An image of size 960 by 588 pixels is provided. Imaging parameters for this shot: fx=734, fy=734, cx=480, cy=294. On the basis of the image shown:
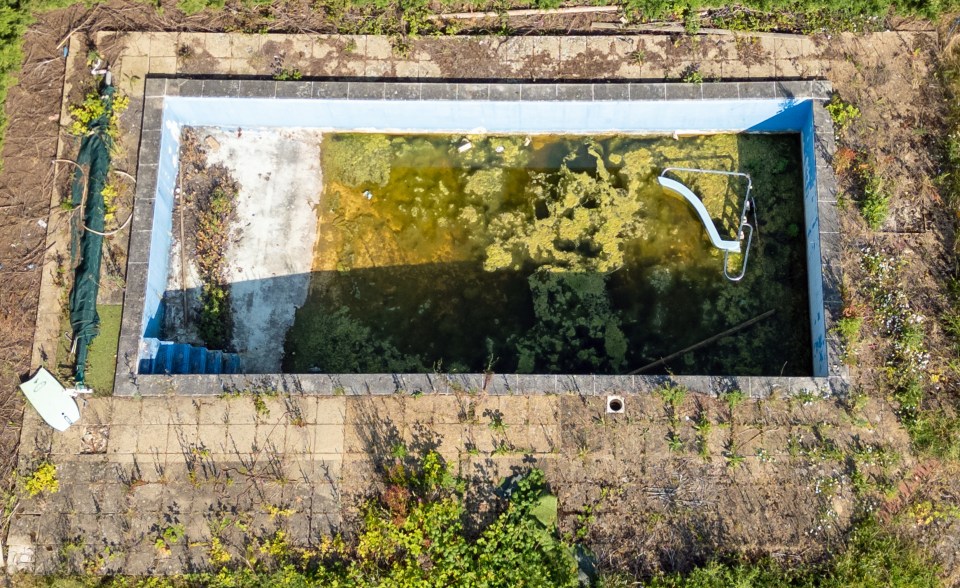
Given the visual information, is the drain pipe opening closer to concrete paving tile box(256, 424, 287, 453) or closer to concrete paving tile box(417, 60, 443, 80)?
concrete paving tile box(256, 424, 287, 453)

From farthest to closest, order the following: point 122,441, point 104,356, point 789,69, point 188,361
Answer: point 789,69, point 188,361, point 104,356, point 122,441

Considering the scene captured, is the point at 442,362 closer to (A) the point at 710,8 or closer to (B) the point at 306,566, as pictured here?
(B) the point at 306,566

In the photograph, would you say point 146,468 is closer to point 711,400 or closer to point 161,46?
point 161,46

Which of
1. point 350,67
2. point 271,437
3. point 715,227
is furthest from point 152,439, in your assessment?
point 715,227

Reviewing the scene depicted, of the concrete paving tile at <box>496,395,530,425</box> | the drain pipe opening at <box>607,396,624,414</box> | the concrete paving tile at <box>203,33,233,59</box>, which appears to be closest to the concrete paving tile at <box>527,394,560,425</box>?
the concrete paving tile at <box>496,395,530,425</box>

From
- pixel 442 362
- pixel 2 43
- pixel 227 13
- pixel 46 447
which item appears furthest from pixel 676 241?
pixel 2 43

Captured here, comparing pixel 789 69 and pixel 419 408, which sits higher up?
pixel 789 69

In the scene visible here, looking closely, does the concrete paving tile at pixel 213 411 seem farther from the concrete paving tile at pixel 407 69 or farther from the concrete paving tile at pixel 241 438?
the concrete paving tile at pixel 407 69
